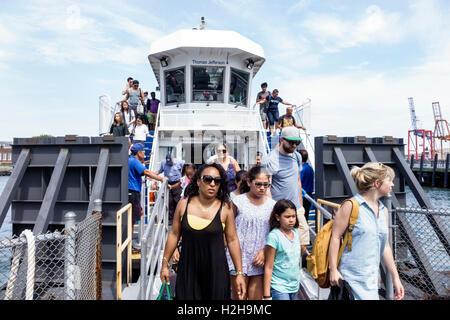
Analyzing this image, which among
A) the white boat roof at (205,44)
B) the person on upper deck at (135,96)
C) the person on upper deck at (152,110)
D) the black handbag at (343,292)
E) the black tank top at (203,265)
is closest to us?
the black handbag at (343,292)

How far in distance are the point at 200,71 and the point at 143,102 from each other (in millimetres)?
2417

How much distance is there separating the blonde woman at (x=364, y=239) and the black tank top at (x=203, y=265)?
2.91 ft

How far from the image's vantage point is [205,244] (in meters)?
2.51

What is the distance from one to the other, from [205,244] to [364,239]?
126 centimetres

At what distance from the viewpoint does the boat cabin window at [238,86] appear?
38.2 feet

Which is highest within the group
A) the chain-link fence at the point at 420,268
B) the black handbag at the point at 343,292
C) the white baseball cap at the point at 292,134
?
the white baseball cap at the point at 292,134

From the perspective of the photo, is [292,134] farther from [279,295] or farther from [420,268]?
[420,268]

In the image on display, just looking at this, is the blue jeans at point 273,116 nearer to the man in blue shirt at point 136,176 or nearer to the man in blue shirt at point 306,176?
the man in blue shirt at point 306,176

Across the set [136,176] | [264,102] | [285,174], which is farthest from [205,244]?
[264,102]

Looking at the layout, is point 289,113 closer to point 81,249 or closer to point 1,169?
point 81,249

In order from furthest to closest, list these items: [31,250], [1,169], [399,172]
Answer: [1,169] → [399,172] → [31,250]

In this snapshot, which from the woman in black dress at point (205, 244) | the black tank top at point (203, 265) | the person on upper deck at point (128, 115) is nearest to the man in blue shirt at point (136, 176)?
the woman in black dress at point (205, 244)
